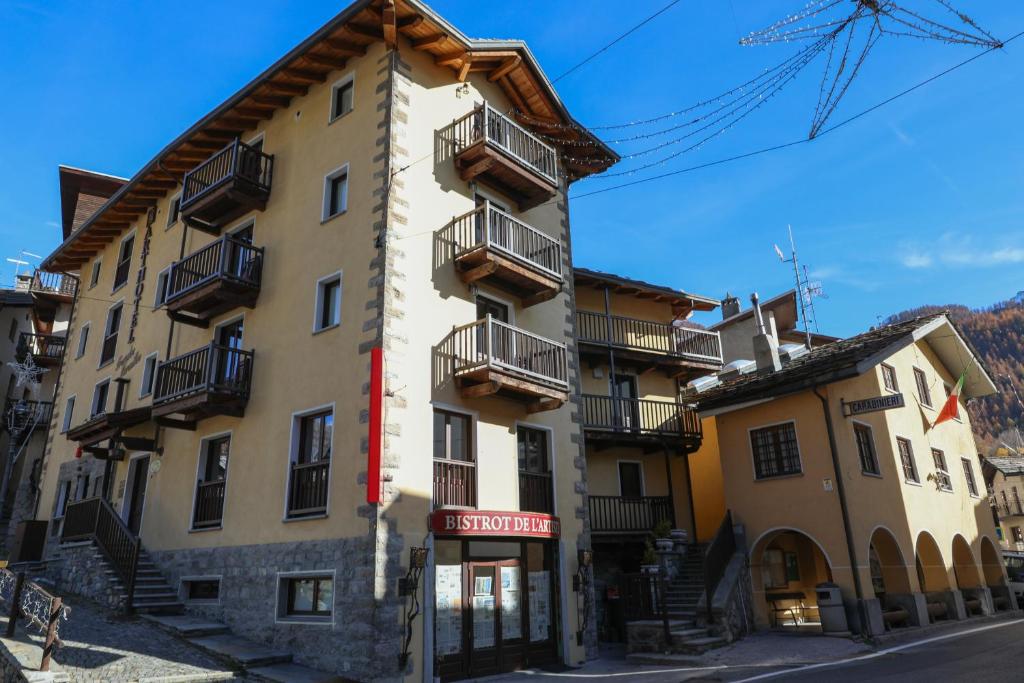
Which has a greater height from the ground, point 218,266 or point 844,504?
point 218,266

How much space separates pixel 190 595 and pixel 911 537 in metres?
19.4

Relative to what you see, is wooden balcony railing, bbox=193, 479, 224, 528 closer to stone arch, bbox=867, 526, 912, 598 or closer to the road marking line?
the road marking line

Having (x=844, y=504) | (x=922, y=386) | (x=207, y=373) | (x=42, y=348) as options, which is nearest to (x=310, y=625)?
(x=207, y=373)

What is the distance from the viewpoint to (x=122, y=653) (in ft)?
41.6

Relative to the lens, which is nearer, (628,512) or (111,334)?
(628,512)

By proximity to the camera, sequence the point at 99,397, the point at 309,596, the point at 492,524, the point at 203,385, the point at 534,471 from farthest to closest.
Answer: the point at 99,397
the point at 534,471
the point at 203,385
the point at 492,524
the point at 309,596

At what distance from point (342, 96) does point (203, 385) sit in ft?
26.8

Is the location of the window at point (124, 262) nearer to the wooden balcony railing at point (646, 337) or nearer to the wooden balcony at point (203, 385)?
the wooden balcony at point (203, 385)

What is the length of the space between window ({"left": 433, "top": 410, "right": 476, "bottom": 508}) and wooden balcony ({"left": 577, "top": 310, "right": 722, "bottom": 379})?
8.38m

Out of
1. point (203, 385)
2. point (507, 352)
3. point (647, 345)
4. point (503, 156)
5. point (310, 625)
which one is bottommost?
point (310, 625)

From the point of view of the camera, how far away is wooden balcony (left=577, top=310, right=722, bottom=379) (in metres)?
23.5

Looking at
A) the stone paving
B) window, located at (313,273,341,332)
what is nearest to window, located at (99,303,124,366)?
the stone paving

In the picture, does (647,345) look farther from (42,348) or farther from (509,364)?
(42,348)

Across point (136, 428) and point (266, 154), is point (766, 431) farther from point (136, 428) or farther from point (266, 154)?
point (136, 428)
